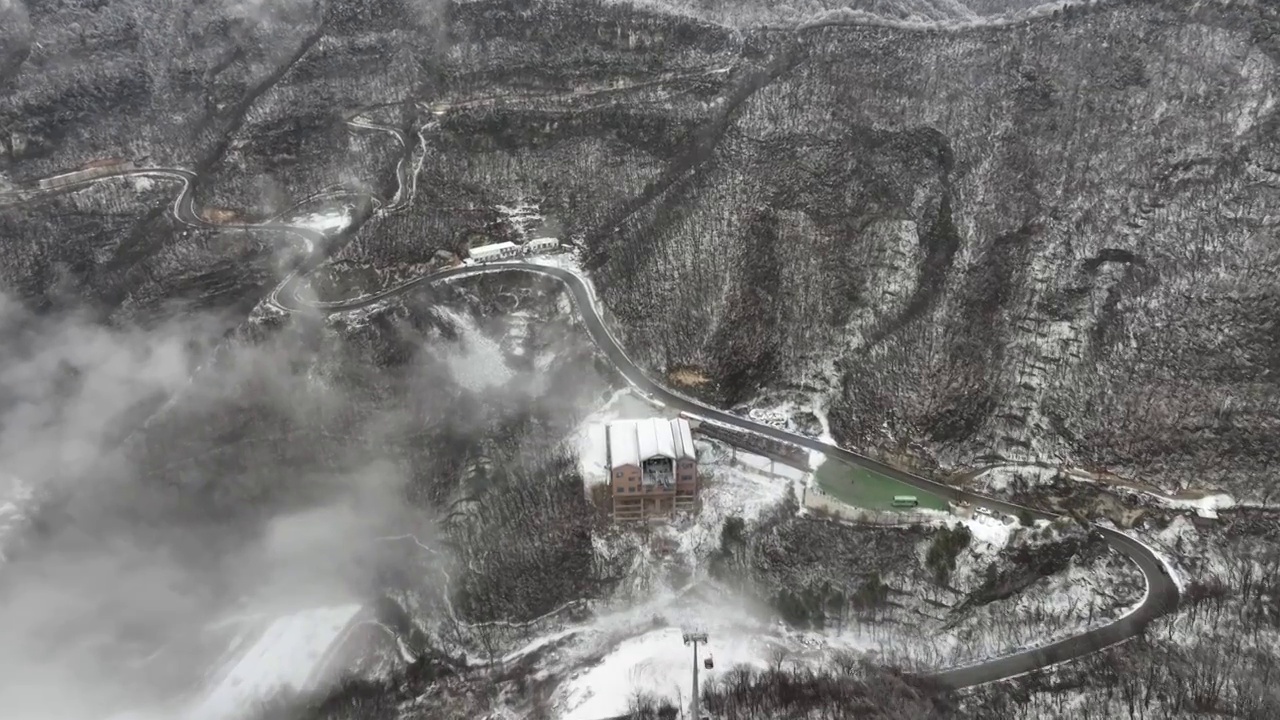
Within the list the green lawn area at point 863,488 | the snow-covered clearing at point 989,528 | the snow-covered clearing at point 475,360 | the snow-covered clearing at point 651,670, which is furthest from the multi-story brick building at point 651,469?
the snow-covered clearing at point 989,528

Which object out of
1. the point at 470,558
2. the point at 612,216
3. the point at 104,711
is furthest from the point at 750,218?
the point at 104,711

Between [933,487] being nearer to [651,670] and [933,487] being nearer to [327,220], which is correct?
[651,670]

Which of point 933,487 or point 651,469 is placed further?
point 933,487

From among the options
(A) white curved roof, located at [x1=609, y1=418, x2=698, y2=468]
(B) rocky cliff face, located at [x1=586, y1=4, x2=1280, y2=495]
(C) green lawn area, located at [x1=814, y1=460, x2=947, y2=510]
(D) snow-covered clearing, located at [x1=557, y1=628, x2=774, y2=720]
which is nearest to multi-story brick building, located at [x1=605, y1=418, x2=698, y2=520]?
(A) white curved roof, located at [x1=609, y1=418, x2=698, y2=468]

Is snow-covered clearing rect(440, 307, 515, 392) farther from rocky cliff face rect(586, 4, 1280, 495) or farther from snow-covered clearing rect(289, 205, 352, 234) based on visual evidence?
snow-covered clearing rect(289, 205, 352, 234)

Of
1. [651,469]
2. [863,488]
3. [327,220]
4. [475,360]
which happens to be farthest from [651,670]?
[327,220]

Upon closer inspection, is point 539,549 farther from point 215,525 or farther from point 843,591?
point 215,525
